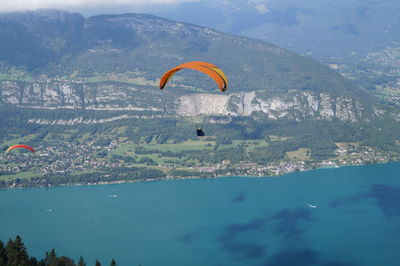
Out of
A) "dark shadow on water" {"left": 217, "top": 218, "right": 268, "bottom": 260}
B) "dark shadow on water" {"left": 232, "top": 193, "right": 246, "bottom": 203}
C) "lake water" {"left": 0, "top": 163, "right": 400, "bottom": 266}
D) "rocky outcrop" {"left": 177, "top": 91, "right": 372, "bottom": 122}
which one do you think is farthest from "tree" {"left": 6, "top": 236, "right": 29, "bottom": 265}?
"rocky outcrop" {"left": 177, "top": 91, "right": 372, "bottom": 122}

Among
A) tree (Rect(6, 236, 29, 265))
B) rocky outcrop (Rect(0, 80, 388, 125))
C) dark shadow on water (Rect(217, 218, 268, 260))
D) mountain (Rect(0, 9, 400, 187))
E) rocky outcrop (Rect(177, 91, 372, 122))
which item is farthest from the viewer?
rocky outcrop (Rect(0, 80, 388, 125))

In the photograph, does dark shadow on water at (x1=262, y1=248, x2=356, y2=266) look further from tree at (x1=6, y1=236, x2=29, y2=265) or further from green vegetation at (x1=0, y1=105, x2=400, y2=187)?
green vegetation at (x1=0, y1=105, x2=400, y2=187)

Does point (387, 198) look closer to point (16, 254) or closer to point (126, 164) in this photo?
point (126, 164)

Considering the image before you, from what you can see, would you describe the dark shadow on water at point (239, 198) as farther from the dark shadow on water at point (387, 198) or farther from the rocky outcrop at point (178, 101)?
the rocky outcrop at point (178, 101)

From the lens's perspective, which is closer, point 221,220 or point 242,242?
point 242,242

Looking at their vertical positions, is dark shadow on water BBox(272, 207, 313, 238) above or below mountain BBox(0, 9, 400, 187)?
below

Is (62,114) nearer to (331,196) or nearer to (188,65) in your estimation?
(331,196)

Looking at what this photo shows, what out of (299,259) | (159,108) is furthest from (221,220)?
(159,108)

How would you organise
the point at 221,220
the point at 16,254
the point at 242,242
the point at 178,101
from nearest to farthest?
the point at 16,254 → the point at 242,242 → the point at 221,220 → the point at 178,101

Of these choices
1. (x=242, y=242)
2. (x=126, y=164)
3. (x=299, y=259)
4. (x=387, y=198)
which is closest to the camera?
(x=299, y=259)

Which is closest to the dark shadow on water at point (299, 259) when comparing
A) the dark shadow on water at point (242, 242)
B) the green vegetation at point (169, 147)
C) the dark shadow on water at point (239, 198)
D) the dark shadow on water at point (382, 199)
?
the dark shadow on water at point (242, 242)
